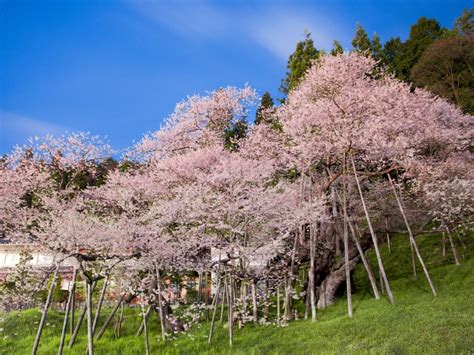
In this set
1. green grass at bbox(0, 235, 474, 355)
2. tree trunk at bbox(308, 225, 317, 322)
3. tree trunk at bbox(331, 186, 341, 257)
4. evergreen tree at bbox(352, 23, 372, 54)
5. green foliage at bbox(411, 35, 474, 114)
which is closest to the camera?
green grass at bbox(0, 235, 474, 355)

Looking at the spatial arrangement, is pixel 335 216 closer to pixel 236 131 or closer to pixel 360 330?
pixel 360 330

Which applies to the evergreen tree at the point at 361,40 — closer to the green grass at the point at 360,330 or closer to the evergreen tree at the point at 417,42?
the evergreen tree at the point at 417,42

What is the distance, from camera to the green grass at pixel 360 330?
895cm

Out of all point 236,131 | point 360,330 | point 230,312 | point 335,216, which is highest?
point 236,131

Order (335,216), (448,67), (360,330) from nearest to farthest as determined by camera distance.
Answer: (360,330) < (335,216) < (448,67)

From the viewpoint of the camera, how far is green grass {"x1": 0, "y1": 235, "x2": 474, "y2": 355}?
8.95 m

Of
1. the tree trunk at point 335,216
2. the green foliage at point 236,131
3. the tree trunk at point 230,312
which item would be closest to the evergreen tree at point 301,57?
the green foliage at point 236,131

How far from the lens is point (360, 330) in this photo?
10.3 metres

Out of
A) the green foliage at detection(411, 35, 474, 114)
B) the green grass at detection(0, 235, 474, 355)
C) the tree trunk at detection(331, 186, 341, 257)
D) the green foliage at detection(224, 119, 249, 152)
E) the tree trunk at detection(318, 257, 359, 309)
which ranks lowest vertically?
the green grass at detection(0, 235, 474, 355)

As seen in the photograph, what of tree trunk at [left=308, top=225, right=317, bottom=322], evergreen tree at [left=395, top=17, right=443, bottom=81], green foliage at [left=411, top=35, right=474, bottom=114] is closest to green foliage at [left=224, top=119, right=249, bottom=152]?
tree trunk at [left=308, top=225, right=317, bottom=322]

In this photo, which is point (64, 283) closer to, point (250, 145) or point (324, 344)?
point (250, 145)

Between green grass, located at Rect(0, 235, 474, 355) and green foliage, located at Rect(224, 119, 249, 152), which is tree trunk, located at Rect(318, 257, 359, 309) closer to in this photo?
green grass, located at Rect(0, 235, 474, 355)

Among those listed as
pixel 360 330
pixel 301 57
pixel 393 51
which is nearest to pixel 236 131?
pixel 301 57

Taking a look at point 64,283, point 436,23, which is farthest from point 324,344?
point 436,23
